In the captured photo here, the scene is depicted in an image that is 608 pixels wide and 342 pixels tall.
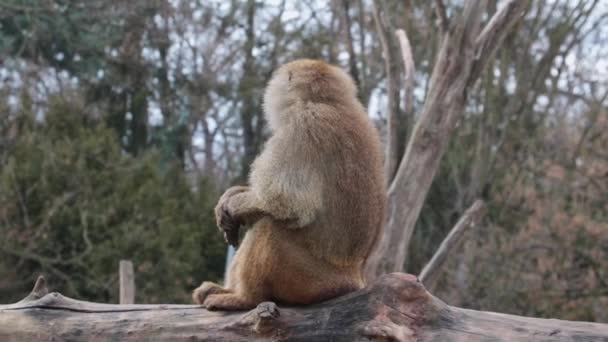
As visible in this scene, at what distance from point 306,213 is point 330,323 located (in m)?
0.52

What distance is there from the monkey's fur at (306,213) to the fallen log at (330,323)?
124 millimetres

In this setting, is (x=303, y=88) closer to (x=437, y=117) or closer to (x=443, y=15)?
(x=437, y=117)

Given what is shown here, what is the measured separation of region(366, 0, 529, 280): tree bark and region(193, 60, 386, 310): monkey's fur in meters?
2.39

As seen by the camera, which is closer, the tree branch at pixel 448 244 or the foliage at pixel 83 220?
the tree branch at pixel 448 244

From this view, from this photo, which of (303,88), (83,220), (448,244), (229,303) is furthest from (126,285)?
(83,220)

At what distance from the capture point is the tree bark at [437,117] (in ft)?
20.5

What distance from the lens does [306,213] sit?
3.67 metres

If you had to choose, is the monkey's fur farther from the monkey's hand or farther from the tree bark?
the tree bark

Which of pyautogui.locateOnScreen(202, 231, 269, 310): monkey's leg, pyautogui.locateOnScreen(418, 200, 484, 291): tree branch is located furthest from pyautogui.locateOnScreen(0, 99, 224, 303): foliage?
pyautogui.locateOnScreen(202, 231, 269, 310): monkey's leg

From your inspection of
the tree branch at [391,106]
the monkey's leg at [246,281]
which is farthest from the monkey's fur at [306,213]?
the tree branch at [391,106]

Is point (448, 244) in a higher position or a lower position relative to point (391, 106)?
lower

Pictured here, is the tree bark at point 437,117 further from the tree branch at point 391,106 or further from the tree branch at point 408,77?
the tree branch at point 391,106

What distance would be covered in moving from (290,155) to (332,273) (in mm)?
610

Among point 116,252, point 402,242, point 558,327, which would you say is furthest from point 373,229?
point 116,252
